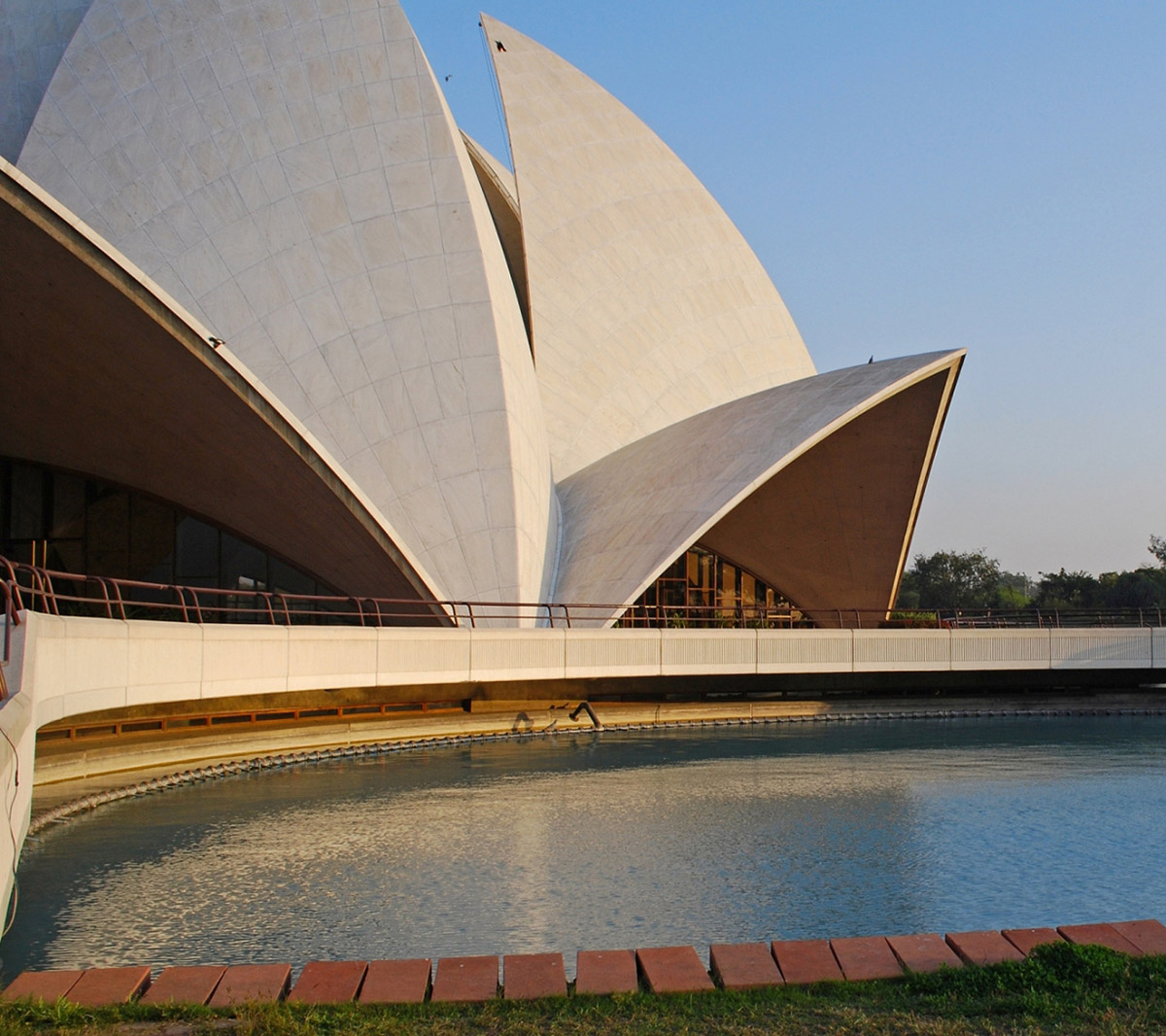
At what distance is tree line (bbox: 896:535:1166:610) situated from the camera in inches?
2410

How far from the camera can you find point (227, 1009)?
4430 mm

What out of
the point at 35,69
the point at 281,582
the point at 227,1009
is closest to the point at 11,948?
the point at 227,1009

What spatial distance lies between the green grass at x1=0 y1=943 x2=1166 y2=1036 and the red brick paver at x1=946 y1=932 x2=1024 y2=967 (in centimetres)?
18

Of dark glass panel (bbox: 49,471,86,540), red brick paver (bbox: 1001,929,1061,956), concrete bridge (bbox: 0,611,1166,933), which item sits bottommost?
red brick paver (bbox: 1001,929,1061,956)

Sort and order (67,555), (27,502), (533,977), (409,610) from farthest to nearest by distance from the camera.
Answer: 1. (67,555)
2. (27,502)
3. (409,610)
4. (533,977)

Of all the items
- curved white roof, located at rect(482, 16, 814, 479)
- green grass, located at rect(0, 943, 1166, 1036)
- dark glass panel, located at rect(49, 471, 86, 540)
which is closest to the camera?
green grass, located at rect(0, 943, 1166, 1036)

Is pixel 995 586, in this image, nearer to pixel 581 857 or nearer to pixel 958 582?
pixel 958 582

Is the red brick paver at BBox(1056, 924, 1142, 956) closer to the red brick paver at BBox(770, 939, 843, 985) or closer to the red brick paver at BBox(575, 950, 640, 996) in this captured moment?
the red brick paver at BBox(770, 939, 843, 985)

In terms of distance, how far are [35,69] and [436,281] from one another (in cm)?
1019

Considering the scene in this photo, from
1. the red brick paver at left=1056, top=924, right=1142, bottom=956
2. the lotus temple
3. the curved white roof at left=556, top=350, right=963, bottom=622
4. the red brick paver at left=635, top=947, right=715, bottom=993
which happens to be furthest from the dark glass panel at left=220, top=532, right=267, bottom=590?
the red brick paver at left=1056, top=924, right=1142, bottom=956

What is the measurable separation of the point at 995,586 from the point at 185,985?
7446 cm

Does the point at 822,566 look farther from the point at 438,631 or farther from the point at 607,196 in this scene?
the point at 438,631

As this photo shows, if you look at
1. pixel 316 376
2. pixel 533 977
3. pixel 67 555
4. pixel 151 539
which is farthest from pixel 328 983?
pixel 67 555

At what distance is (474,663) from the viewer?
55.6 feet
